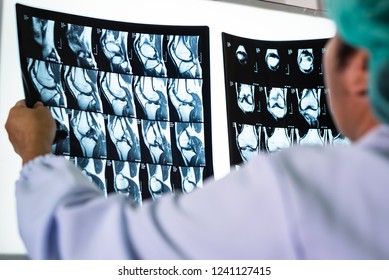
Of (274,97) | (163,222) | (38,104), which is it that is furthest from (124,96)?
(163,222)

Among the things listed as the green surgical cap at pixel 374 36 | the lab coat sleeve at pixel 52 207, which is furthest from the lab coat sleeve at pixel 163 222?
the green surgical cap at pixel 374 36

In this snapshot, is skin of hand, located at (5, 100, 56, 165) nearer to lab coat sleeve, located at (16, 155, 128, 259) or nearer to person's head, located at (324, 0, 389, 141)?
lab coat sleeve, located at (16, 155, 128, 259)

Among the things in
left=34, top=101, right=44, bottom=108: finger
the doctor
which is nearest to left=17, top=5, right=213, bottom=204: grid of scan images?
left=34, top=101, right=44, bottom=108: finger

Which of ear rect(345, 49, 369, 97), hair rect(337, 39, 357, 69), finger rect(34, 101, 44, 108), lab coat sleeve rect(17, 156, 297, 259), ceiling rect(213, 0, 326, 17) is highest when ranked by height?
ceiling rect(213, 0, 326, 17)

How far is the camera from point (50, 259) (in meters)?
0.78

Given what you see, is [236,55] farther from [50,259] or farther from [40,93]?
[50,259]

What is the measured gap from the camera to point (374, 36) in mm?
682

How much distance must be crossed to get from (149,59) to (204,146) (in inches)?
8.3

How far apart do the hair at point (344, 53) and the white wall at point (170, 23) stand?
473 millimetres

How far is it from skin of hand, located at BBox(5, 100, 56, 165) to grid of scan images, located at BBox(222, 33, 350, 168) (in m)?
0.39

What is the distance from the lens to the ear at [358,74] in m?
0.74

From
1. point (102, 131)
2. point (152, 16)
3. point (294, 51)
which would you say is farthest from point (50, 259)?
point (294, 51)

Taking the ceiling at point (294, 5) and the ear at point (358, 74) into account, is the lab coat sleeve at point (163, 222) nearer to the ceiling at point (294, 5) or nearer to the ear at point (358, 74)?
the ear at point (358, 74)

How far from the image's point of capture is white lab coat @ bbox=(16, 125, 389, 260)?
64 centimetres
